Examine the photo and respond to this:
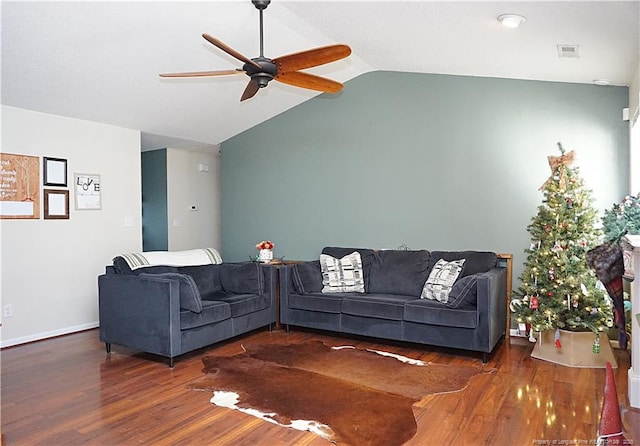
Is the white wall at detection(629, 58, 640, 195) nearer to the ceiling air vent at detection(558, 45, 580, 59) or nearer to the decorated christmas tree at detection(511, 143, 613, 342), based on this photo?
the decorated christmas tree at detection(511, 143, 613, 342)

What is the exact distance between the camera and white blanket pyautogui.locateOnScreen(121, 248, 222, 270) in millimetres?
4738

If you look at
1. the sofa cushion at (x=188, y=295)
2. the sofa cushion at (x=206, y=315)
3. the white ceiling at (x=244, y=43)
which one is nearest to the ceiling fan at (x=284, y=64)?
the white ceiling at (x=244, y=43)

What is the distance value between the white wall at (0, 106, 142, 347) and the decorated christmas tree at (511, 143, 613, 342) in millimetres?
4540

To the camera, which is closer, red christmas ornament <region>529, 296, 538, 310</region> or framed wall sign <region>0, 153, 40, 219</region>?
red christmas ornament <region>529, 296, 538, 310</region>

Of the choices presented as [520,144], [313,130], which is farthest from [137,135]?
[520,144]

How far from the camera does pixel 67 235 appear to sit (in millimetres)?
5254

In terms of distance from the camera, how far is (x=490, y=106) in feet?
16.9

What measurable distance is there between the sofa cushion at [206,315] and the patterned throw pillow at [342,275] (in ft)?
3.92

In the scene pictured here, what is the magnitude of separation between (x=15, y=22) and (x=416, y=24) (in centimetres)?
301

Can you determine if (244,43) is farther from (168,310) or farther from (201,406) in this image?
(201,406)

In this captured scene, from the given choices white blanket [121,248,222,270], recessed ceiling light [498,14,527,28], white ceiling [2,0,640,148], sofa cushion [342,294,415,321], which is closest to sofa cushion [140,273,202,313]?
white blanket [121,248,222,270]

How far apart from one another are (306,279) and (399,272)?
1.02 metres

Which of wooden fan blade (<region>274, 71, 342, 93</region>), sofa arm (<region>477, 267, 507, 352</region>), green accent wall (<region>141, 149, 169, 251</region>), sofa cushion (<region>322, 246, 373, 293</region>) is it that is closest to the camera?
wooden fan blade (<region>274, 71, 342, 93</region>)

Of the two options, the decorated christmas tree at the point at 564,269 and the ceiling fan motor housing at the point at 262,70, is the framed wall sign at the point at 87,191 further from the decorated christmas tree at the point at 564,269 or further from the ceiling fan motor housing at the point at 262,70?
the decorated christmas tree at the point at 564,269
